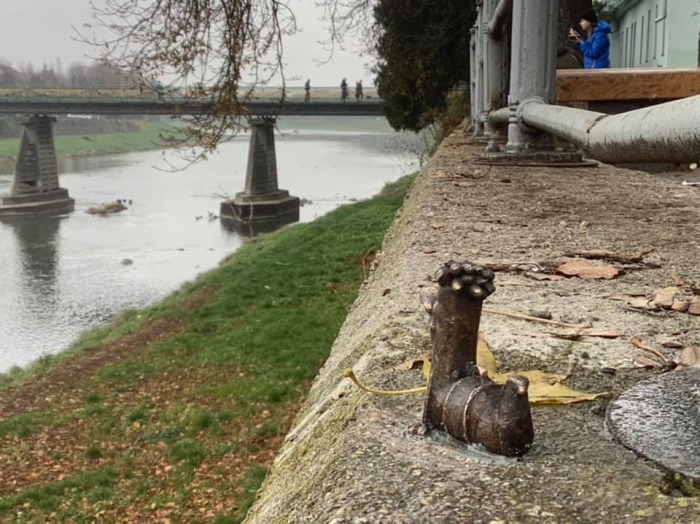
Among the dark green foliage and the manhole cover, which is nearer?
the manhole cover

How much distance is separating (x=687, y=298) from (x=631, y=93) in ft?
→ 11.7

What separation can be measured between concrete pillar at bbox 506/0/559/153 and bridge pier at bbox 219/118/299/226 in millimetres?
32021

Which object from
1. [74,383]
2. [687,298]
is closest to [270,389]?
[74,383]

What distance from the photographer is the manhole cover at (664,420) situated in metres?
1.13

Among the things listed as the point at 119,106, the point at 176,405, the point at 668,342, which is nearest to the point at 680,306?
the point at 668,342

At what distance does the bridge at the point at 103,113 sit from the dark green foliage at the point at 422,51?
17.0 meters

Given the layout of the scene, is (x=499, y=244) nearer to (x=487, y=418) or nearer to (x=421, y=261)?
(x=421, y=261)

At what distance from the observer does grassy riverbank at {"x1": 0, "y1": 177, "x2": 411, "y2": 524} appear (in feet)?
25.0

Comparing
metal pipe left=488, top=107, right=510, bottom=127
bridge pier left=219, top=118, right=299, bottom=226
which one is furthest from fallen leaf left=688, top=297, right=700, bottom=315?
bridge pier left=219, top=118, right=299, bottom=226

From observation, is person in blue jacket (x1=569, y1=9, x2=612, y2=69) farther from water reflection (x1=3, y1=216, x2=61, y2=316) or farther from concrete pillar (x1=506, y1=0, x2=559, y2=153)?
water reflection (x1=3, y1=216, x2=61, y2=316)

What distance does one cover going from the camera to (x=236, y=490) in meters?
7.37

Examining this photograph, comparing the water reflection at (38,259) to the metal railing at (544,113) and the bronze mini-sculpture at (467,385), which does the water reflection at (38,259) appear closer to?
the metal railing at (544,113)

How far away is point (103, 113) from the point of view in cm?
4741

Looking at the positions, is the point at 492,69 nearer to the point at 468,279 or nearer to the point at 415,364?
the point at 415,364
